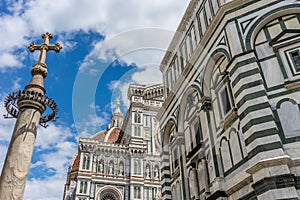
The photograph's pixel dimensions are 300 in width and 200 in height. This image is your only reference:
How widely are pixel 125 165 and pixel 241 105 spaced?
94.0 ft

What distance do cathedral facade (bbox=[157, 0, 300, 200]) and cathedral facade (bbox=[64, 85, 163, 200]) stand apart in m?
21.5

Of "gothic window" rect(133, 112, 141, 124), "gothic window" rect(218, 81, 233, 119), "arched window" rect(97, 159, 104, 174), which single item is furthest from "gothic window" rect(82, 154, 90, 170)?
"gothic window" rect(218, 81, 233, 119)

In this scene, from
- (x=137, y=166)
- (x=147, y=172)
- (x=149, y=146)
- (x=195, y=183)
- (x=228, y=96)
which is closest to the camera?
(x=228, y=96)

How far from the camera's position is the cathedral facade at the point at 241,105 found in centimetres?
733

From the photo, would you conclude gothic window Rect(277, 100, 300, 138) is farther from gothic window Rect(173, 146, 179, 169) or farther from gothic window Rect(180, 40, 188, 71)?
gothic window Rect(180, 40, 188, 71)

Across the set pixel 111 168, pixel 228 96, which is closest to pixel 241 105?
pixel 228 96

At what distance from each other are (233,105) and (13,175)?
25.3 ft

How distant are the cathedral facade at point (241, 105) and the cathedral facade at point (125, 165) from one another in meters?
21.5

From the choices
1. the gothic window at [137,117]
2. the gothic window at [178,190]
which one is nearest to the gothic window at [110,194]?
the gothic window at [137,117]

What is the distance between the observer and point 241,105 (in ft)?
27.6

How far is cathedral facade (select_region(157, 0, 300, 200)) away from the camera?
24.1 feet

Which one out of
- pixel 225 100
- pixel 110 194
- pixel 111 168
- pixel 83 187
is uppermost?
pixel 111 168

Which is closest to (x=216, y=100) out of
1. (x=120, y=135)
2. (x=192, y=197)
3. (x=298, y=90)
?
(x=298, y=90)

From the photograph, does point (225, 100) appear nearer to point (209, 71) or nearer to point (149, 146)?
point (209, 71)
